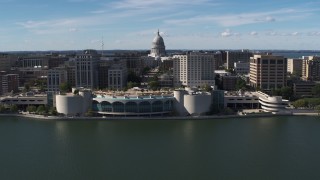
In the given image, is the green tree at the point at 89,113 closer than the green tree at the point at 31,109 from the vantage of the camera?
Yes

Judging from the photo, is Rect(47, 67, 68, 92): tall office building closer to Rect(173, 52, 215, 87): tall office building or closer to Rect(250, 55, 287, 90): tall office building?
Rect(173, 52, 215, 87): tall office building

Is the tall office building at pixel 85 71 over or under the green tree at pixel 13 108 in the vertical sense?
over

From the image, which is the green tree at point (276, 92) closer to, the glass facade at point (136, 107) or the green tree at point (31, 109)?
the glass facade at point (136, 107)

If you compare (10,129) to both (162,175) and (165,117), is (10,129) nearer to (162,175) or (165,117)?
(165,117)

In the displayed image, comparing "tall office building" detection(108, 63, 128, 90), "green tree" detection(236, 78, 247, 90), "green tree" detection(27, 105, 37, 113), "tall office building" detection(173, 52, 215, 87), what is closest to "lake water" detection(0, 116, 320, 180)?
"green tree" detection(27, 105, 37, 113)

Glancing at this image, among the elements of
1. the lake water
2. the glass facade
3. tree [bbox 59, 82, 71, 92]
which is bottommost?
the lake water

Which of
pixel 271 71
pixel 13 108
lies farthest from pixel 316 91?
pixel 13 108

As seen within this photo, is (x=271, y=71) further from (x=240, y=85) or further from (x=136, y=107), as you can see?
(x=136, y=107)

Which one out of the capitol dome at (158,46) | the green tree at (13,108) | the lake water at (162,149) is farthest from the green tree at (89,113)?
the capitol dome at (158,46)

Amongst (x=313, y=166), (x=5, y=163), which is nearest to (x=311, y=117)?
(x=313, y=166)
